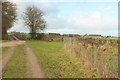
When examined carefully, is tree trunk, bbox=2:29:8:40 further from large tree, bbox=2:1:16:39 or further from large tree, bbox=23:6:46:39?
large tree, bbox=23:6:46:39

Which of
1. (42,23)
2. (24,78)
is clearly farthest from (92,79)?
(42,23)

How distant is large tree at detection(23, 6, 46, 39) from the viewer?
85.7 m

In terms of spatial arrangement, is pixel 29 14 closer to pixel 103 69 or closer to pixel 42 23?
pixel 42 23

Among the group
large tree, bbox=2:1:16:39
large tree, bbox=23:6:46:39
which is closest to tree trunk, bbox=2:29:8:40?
large tree, bbox=2:1:16:39

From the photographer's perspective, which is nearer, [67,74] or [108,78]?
[108,78]

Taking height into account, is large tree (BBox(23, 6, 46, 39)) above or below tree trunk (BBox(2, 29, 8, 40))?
above

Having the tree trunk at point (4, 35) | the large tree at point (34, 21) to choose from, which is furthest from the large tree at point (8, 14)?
the large tree at point (34, 21)

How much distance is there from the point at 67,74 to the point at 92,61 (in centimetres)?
193

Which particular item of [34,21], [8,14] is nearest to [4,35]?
[8,14]

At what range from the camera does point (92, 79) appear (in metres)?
14.0

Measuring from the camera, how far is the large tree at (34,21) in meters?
85.7

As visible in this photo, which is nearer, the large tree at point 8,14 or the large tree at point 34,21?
the large tree at point 8,14

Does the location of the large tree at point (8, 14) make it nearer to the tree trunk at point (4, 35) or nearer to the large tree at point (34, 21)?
the tree trunk at point (4, 35)

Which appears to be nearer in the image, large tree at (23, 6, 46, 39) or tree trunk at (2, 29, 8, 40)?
tree trunk at (2, 29, 8, 40)
